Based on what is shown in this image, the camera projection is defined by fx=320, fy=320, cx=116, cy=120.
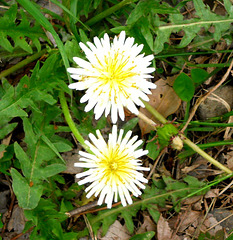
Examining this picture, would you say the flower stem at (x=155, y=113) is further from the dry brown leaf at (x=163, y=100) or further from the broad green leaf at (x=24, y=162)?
the broad green leaf at (x=24, y=162)

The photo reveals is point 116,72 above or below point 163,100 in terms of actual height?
below

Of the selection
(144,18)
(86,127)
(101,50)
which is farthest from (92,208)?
(144,18)

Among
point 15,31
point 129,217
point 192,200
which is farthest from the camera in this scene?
point 192,200

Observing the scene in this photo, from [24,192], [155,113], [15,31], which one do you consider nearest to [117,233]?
[24,192]

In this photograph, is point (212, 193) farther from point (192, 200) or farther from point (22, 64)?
point (22, 64)

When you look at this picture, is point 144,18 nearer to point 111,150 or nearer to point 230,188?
point 111,150

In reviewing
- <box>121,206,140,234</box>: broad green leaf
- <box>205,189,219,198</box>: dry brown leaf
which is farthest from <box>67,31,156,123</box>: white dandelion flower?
<box>205,189,219,198</box>: dry brown leaf

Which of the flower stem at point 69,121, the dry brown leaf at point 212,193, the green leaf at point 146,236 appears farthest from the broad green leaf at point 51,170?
the dry brown leaf at point 212,193

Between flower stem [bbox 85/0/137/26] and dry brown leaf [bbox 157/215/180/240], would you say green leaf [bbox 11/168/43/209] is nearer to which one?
dry brown leaf [bbox 157/215/180/240]
